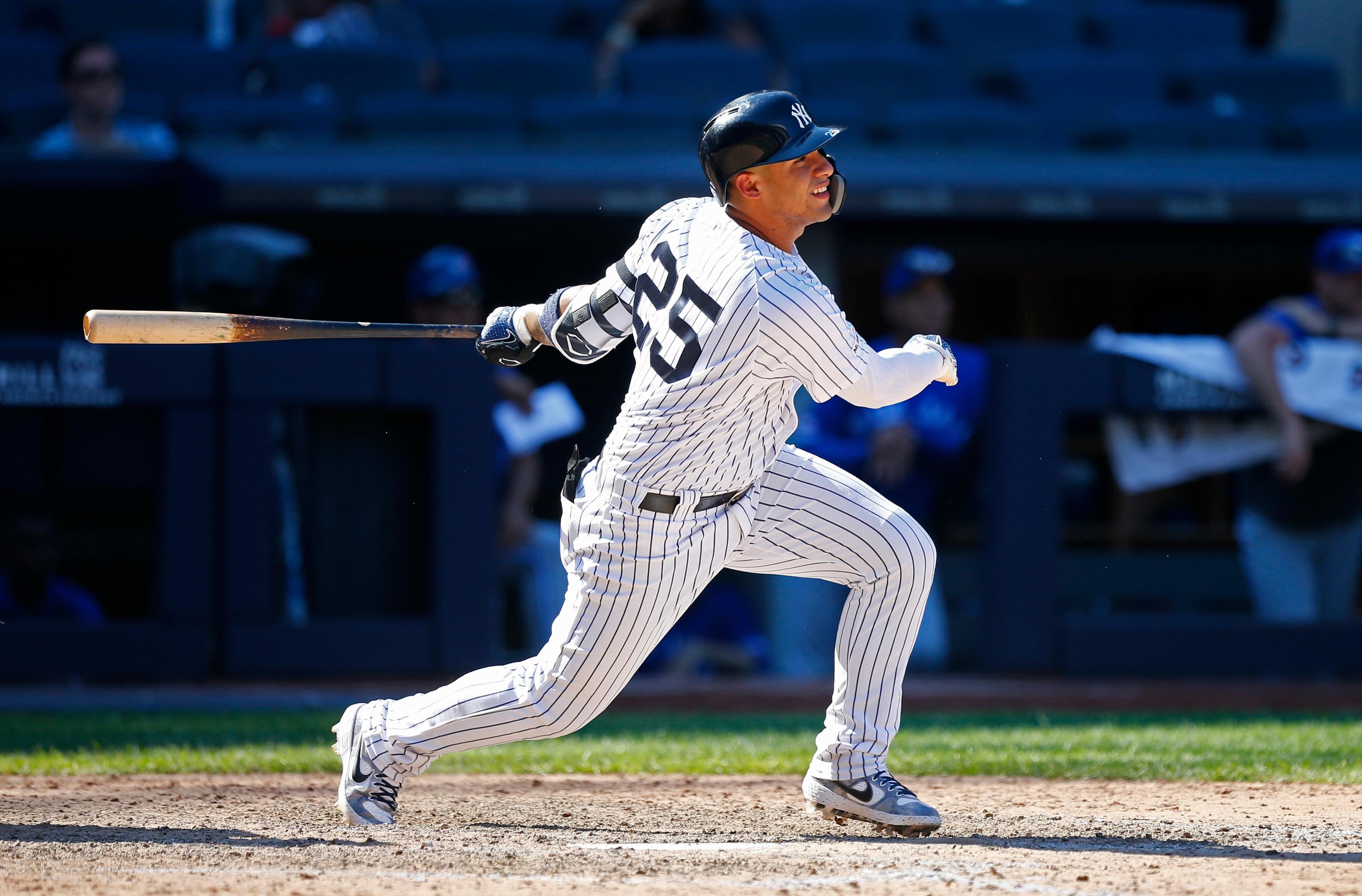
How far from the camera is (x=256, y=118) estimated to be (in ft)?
23.7

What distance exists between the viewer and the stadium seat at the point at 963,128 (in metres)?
7.65

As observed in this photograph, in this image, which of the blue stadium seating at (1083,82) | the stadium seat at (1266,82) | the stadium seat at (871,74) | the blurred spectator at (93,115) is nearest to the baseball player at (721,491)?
the blurred spectator at (93,115)

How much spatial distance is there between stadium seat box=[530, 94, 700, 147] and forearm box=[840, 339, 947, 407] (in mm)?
4469

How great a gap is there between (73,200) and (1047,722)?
4.45 meters

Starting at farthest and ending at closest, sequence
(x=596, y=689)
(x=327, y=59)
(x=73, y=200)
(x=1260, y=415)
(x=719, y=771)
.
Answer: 1. (x=327, y=59)
2. (x=73, y=200)
3. (x=1260, y=415)
4. (x=719, y=771)
5. (x=596, y=689)

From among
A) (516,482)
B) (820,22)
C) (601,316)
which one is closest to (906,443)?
(516,482)

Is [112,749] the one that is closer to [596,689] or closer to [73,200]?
[596,689]

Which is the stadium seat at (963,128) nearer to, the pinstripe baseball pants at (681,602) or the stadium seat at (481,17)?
the stadium seat at (481,17)

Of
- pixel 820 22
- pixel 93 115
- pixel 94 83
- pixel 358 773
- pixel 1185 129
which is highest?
pixel 820 22

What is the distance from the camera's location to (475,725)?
303 centimetres

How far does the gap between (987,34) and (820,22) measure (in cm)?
92

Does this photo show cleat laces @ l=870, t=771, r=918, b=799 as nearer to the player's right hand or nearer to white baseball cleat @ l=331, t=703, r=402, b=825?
white baseball cleat @ l=331, t=703, r=402, b=825

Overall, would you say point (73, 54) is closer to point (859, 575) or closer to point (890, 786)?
point (859, 575)

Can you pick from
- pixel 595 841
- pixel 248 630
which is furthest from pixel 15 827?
pixel 248 630
